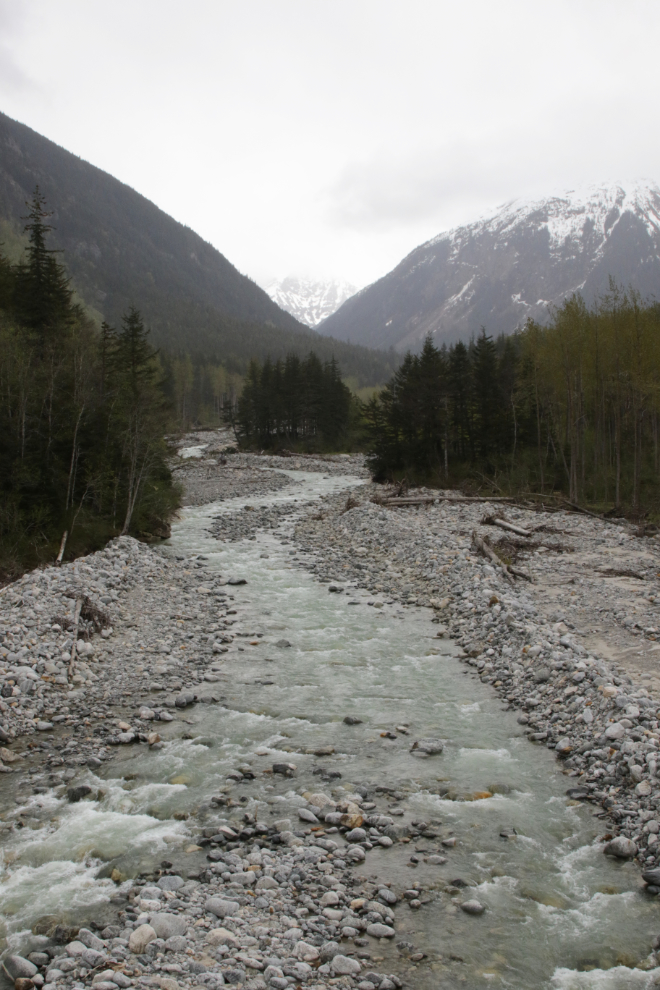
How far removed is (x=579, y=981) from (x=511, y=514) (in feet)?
87.9

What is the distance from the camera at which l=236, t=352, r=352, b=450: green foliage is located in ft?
246

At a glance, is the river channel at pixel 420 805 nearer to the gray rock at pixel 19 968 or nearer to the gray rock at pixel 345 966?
the gray rock at pixel 345 966

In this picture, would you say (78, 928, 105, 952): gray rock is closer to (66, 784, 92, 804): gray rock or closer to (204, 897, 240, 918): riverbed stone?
(204, 897, 240, 918): riverbed stone

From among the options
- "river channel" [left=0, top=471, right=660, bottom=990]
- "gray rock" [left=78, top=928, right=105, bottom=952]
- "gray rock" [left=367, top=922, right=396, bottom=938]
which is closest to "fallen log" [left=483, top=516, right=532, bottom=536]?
"river channel" [left=0, top=471, right=660, bottom=990]

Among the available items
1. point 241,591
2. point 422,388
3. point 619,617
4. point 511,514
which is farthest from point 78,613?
point 422,388

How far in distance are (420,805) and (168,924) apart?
3.33 m

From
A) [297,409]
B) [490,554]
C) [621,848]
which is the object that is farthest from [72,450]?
[297,409]

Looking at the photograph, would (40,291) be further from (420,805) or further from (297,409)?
(297,409)

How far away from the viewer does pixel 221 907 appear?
550 cm

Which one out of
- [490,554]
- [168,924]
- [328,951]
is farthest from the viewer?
[490,554]

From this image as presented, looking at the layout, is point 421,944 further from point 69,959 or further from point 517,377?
point 517,377

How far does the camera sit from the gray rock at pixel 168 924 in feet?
17.0

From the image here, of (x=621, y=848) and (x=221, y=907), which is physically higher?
(x=221, y=907)

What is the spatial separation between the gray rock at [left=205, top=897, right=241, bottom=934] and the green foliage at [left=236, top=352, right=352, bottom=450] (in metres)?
70.2
